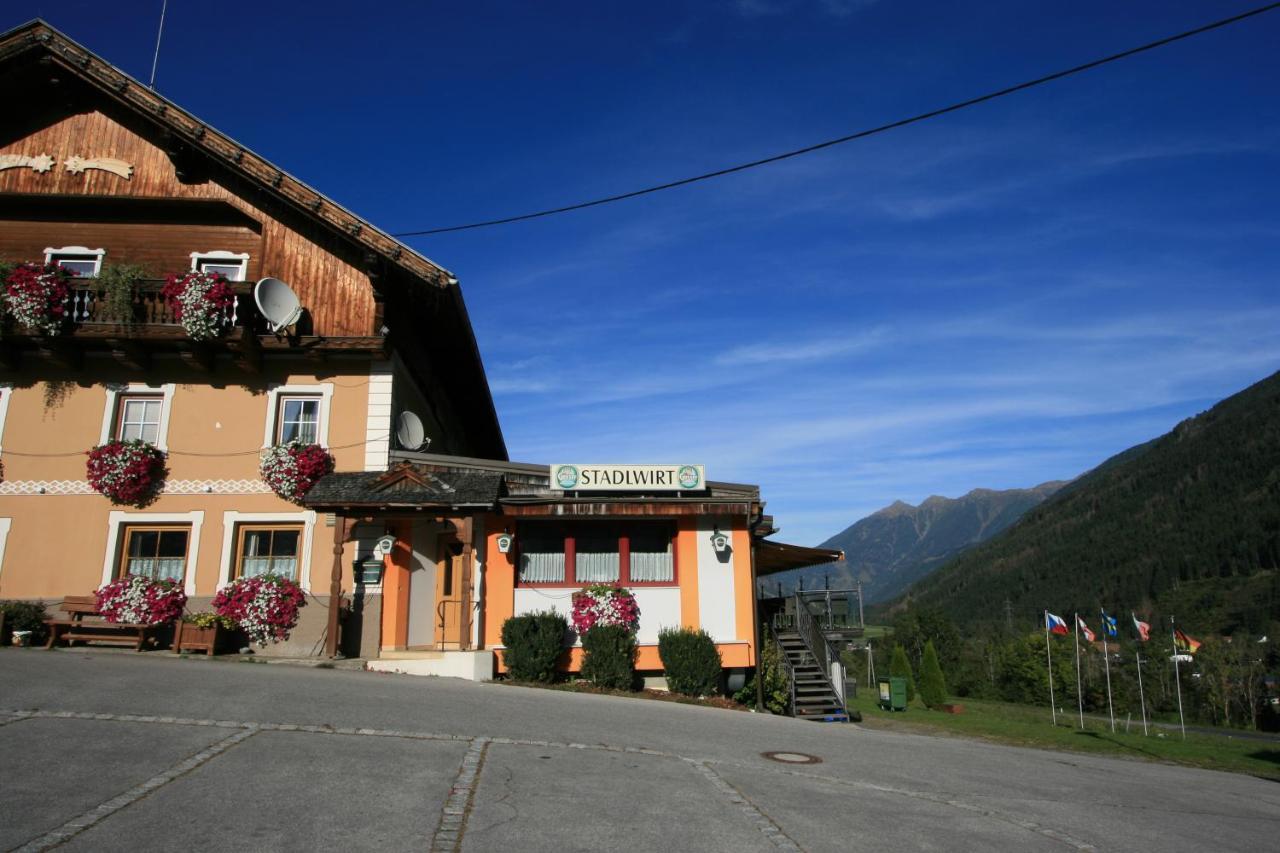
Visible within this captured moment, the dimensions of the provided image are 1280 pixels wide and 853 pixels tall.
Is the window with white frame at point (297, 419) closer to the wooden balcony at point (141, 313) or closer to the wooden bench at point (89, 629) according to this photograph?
the wooden balcony at point (141, 313)

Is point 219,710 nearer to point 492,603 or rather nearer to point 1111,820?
point 492,603

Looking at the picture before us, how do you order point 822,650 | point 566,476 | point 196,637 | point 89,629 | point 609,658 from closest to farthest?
1. point 196,637
2. point 89,629
3. point 609,658
4. point 566,476
5. point 822,650

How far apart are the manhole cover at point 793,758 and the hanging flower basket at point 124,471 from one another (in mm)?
12929

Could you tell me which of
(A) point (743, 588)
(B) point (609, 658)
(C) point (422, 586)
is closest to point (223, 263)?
(C) point (422, 586)

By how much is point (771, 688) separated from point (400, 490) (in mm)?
8432

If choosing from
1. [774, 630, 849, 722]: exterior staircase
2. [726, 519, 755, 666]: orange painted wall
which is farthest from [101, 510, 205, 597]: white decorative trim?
[774, 630, 849, 722]: exterior staircase

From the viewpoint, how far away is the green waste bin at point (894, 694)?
1167 inches

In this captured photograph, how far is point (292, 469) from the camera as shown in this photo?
1652cm

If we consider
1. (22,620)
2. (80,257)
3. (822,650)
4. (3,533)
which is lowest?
(822,650)

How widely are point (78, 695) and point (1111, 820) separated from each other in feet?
36.5

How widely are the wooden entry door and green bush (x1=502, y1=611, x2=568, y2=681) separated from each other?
1.32 metres

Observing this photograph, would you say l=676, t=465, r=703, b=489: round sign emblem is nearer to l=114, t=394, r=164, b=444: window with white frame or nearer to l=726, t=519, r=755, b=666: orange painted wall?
l=726, t=519, r=755, b=666: orange painted wall

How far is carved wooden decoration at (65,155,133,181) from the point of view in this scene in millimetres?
18281

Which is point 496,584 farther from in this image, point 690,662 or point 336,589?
point 690,662
